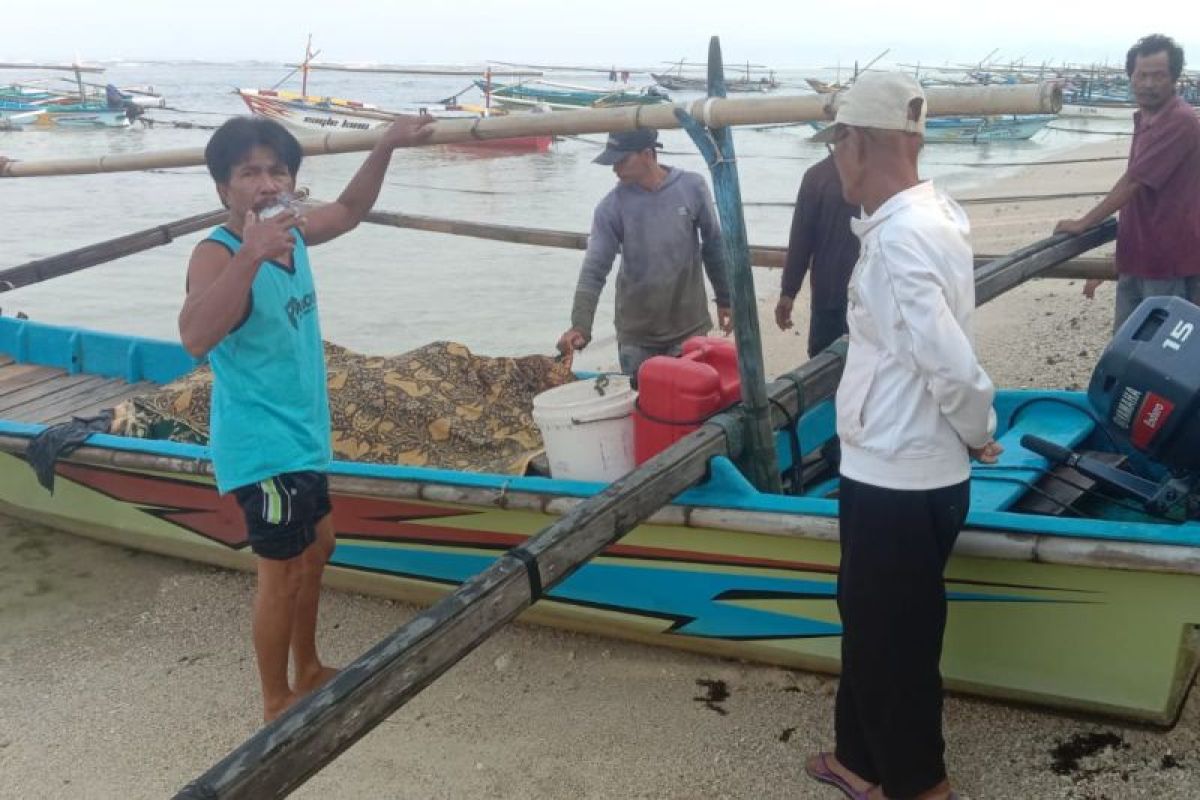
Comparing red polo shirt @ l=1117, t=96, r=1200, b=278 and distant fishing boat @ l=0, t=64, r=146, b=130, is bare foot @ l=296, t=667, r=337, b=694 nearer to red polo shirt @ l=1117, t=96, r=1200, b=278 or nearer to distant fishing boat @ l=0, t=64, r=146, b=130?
red polo shirt @ l=1117, t=96, r=1200, b=278

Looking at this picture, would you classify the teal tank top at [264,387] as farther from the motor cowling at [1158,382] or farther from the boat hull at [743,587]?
the motor cowling at [1158,382]

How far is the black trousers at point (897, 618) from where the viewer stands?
2.49 metres

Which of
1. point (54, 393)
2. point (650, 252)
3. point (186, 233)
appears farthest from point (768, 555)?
point (186, 233)

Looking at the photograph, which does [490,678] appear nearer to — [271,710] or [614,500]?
[271,710]

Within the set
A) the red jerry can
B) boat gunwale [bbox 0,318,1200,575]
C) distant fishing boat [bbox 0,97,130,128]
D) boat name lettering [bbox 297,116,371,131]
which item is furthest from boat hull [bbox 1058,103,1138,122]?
boat gunwale [bbox 0,318,1200,575]

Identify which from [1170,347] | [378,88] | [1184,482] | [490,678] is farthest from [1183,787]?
[378,88]

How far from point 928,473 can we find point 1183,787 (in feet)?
4.78

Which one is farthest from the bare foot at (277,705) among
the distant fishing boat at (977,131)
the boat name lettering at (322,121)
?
the distant fishing boat at (977,131)

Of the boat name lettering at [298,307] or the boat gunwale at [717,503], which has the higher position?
the boat name lettering at [298,307]

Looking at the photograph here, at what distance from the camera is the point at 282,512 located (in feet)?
9.86

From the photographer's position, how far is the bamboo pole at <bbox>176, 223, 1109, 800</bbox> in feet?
6.45

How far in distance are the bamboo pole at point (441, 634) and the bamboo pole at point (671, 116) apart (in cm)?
101

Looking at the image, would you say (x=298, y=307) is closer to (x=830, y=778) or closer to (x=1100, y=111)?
(x=830, y=778)

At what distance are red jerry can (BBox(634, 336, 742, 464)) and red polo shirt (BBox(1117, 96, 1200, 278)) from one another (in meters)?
2.40
